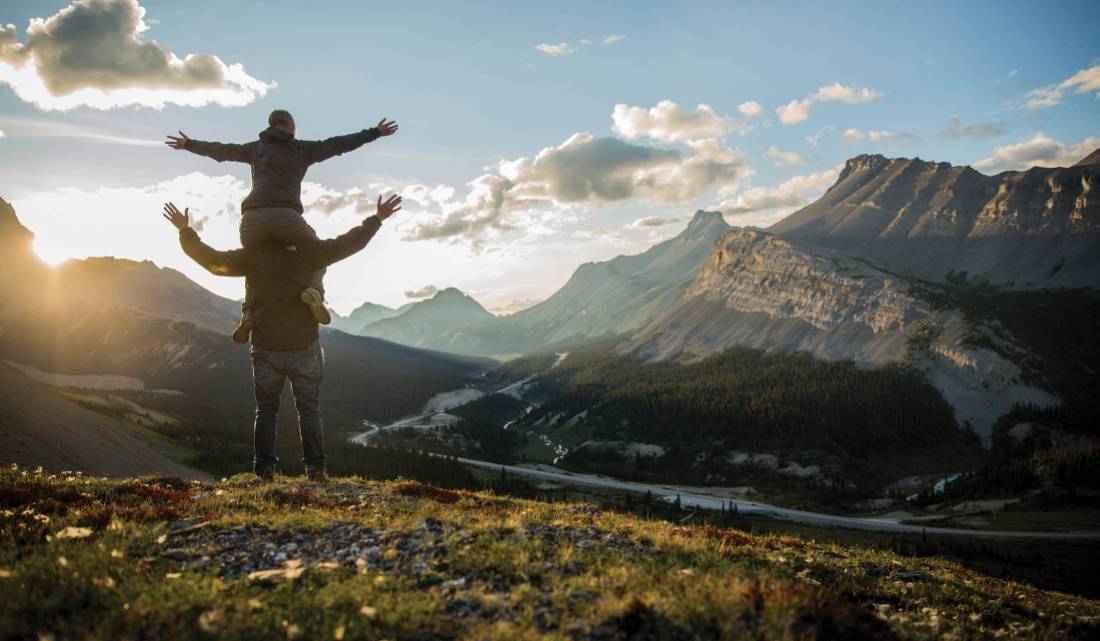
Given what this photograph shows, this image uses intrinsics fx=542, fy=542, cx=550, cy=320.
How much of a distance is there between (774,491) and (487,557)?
12928 centimetres

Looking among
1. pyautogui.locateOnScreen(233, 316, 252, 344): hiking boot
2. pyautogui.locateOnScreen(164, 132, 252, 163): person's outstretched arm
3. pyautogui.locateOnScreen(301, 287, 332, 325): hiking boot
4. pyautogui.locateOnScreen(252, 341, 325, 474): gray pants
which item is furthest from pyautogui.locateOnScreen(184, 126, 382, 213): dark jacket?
pyautogui.locateOnScreen(252, 341, 325, 474): gray pants

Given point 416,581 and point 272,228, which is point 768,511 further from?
point 416,581

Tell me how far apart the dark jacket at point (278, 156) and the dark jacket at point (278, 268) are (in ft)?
4.11

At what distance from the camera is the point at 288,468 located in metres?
72.7

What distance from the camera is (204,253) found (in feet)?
45.1

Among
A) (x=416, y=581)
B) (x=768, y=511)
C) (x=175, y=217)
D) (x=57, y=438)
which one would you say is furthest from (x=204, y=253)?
(x=768, y=511)

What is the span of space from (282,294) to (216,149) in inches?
162

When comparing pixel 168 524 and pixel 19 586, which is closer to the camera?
pixel 19 586

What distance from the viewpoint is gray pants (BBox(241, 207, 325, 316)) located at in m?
13.6

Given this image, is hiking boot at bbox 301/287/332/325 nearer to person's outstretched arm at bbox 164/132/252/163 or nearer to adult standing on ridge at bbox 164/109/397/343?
adult standing on ridge at bbox 164/109/397/343

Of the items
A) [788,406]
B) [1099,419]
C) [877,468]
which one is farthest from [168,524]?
[1099,419]

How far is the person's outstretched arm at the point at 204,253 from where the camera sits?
45.2 feet

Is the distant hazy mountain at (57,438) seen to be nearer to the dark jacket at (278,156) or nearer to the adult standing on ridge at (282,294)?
the adult standing on ridge at (282,294)

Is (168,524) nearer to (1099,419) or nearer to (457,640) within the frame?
(457,640)
